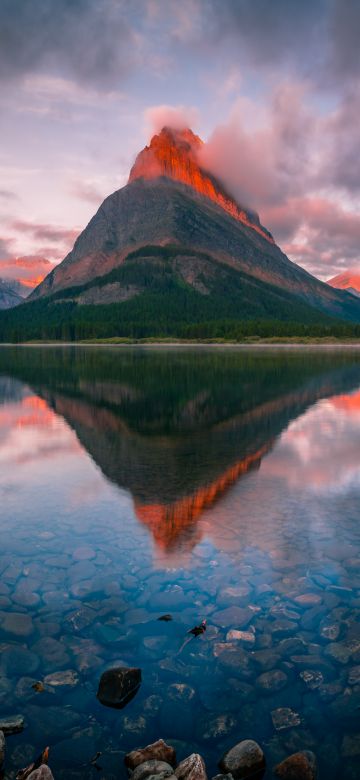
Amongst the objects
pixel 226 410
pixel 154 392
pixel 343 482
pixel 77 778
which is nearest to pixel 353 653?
pixel 77 778

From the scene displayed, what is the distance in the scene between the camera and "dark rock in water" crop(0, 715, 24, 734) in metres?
9.68

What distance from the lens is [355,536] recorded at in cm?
1848

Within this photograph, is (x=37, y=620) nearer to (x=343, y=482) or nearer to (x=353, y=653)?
(x=353, y=653)

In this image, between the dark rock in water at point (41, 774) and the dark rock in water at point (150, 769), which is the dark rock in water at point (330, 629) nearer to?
the dark rock in water at point (150, 769)

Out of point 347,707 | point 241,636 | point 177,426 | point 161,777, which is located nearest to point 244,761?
point 161,777

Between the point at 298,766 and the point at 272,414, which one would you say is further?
the point at 272,414

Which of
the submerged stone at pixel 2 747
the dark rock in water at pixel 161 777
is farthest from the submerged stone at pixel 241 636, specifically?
the submerged stone at pixel 2 747

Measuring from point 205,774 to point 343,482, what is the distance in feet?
61.6

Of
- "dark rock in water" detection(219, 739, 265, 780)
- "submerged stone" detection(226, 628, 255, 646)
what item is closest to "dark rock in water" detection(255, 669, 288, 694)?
"submerged stone" detection(226, 628, 255, 646)

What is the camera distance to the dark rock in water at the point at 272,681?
1075 centimetres

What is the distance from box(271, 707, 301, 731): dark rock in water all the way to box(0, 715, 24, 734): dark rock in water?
15.2ft

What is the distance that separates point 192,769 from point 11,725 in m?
3.52

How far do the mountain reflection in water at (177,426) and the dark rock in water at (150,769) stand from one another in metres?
8.86

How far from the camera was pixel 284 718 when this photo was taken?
10000mm
